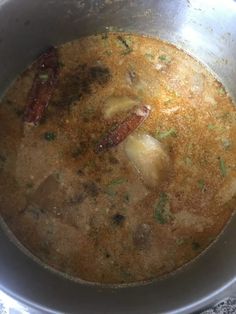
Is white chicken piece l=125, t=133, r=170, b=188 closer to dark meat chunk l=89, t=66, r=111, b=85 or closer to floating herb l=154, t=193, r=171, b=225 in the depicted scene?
floating herb l=154, t=193, r=171, b=225

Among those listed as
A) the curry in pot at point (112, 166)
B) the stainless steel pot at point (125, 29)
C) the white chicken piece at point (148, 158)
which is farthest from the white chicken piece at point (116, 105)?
the stainless steel pot at point (125, 29)

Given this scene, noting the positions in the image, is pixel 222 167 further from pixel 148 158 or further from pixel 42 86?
pixel 42 86

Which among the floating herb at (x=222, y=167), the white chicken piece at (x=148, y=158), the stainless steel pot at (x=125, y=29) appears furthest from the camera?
the floating herb at (x=222, y=167)

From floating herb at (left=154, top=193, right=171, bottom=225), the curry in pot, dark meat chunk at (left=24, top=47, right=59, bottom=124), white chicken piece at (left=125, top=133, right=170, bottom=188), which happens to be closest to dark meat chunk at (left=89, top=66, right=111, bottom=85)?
the curry in pot

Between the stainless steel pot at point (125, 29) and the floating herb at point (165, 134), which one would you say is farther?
the floating herb at point (165, 134)

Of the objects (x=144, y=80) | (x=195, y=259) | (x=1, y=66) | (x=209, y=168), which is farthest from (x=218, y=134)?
(x=1, y=66)

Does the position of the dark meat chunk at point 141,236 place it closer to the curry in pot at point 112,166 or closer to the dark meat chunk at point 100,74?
the curry in pot at point 112,166
